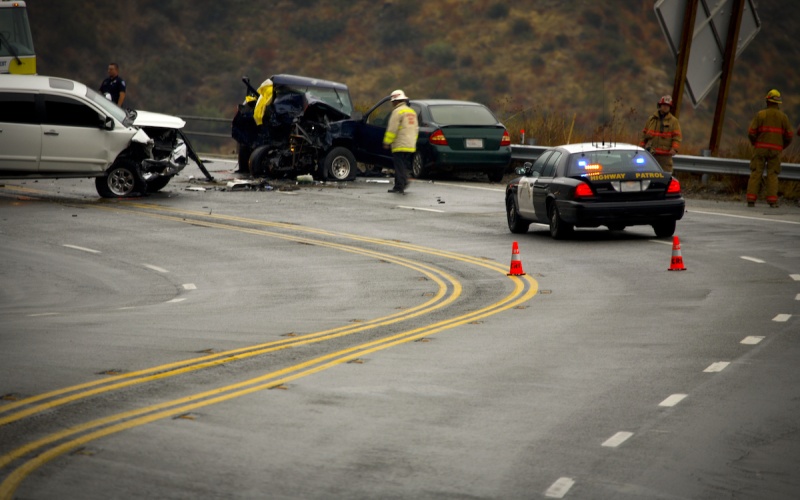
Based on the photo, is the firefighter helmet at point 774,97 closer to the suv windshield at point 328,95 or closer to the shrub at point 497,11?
the suv windshield at point 328,95

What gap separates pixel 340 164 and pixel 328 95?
155 cm

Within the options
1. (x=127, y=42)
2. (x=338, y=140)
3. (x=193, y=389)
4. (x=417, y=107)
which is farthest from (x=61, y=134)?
(x=127, y=42)

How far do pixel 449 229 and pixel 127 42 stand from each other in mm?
65890

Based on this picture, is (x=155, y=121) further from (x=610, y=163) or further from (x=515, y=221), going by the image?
(x=610, y=163)

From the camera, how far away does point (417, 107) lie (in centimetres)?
2948

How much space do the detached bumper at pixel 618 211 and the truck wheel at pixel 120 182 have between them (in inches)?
357

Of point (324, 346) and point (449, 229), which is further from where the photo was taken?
point (449, 229)

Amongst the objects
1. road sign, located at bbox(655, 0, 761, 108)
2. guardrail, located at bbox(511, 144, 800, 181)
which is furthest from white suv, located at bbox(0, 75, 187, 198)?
road sign, located at bbox(655, 0, 761, 108)

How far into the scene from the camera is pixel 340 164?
92.4 feet

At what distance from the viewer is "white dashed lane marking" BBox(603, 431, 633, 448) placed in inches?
284

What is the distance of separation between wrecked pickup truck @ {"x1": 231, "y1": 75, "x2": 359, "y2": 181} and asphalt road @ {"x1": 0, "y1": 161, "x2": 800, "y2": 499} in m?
7.66

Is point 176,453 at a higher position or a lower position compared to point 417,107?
lower

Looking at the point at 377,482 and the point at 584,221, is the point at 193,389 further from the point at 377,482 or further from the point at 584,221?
the point at 584,221

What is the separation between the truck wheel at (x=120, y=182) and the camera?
79.5 ft
